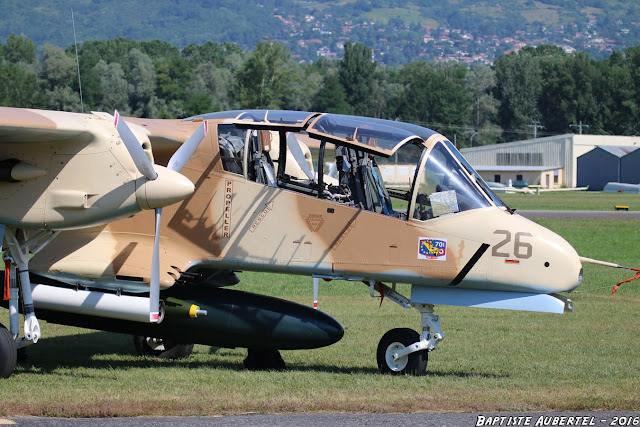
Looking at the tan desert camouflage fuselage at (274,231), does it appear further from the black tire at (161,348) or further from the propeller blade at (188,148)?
the black tire at (161,348)

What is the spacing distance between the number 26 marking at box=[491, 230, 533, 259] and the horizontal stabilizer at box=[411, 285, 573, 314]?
53 centimetres

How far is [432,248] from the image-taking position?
11.0 m

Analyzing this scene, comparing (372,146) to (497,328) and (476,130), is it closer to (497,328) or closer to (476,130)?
(497,328)

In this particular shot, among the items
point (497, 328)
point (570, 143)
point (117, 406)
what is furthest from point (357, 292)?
point (570, 143)

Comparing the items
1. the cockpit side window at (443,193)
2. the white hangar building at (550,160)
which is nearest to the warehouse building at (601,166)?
the white hangar building at (550,160)

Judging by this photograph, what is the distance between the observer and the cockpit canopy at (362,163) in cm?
1105

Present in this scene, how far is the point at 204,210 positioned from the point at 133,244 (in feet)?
3.75

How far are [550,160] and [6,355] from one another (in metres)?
103

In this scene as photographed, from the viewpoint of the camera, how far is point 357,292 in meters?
20.9

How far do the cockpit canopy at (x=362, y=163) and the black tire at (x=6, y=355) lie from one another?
3631 millimetres

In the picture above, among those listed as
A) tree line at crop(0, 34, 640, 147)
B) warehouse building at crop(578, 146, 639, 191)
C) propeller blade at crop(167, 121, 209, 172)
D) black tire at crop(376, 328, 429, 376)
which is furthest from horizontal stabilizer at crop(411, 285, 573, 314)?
warehouse building at crop(578, 146, 639, 191)

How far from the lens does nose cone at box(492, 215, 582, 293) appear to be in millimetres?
10594

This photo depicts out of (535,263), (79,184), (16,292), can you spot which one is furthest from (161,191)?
(535,263)

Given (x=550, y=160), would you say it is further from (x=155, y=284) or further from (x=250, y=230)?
(x=155, y=284)
